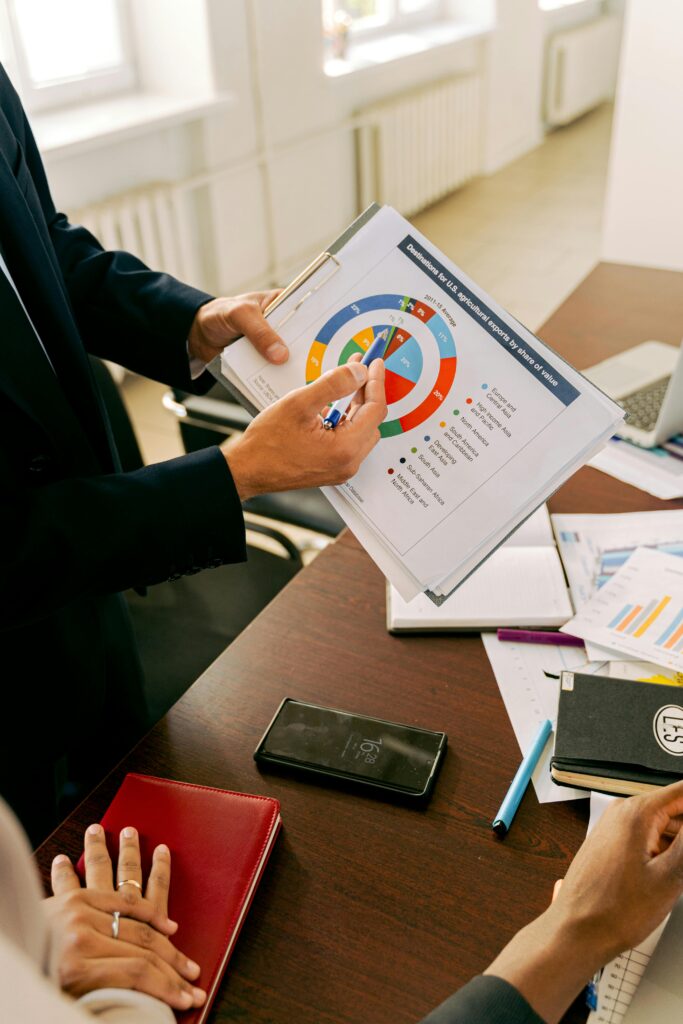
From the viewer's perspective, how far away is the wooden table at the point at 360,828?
77 centimetres

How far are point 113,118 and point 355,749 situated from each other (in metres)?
3.00

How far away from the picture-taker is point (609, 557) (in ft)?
4.04

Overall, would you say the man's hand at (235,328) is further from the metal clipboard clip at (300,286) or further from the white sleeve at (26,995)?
the white sleeve at (26,995)

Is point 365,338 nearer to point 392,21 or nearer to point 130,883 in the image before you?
point 130,883

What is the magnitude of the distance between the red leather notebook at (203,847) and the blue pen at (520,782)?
8.9 inches

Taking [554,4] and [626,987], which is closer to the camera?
[626,987]

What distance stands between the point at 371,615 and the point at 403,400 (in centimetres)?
32

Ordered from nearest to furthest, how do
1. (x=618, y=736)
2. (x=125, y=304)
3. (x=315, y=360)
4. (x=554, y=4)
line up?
(x=618, y=736)
(x=315, y=360)
(x=125, y=304)
(x=554, y=4)

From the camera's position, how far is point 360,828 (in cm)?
89

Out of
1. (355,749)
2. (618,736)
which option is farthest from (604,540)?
(355,749)

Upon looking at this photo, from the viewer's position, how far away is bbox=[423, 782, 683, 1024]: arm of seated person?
681 mm

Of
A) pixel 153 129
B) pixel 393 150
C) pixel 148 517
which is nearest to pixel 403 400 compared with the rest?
pixel 148 517

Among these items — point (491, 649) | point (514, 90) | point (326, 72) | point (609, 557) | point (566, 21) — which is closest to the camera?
point (491, 649)

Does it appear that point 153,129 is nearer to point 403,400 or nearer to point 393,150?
point 393,150
